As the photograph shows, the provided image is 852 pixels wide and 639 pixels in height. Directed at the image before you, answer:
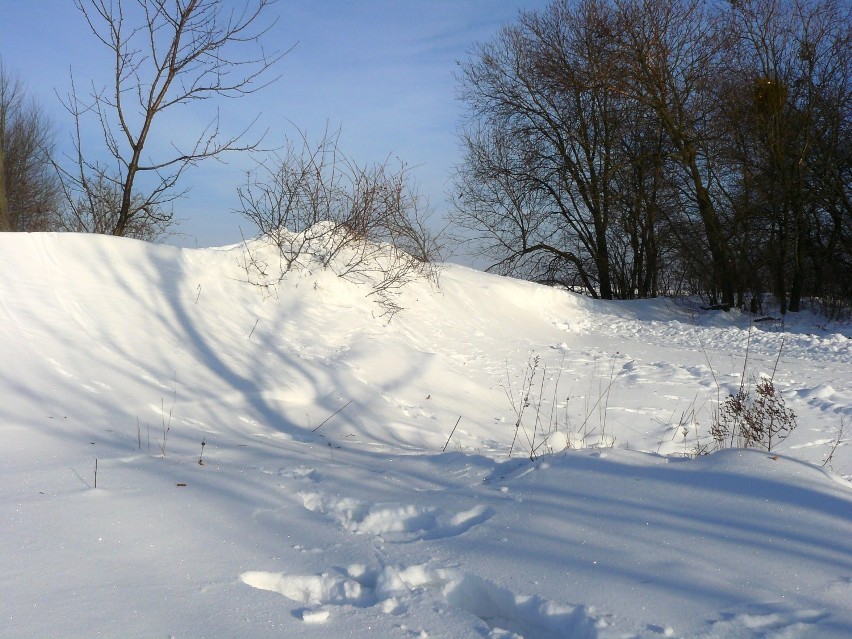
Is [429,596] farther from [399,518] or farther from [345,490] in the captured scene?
[345,490]

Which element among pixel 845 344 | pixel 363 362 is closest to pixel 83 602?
pixel 363 362

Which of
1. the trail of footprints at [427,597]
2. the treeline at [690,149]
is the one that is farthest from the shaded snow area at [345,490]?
the treeline at [690,149]

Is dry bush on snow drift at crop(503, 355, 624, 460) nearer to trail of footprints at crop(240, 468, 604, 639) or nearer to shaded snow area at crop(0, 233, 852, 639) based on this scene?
shaded snow area at crop(0, 233, 852, 639)

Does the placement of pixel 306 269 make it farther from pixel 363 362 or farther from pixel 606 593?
pixel 606 593

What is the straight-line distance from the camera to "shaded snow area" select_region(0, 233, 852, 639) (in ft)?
6.77

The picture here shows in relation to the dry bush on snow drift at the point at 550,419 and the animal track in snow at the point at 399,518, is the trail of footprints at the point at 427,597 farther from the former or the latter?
the dry bush on snow drift at the point at 550,419

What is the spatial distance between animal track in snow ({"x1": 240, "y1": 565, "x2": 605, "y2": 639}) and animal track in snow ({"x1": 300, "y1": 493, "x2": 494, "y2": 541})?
359 mm

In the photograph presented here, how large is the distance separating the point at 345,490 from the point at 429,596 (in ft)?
3.59

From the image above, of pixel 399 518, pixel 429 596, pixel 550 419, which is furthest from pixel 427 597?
pixel 550 419

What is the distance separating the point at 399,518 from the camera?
A: 291 centimetres

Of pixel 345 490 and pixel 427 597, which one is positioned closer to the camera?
pixel 427 597

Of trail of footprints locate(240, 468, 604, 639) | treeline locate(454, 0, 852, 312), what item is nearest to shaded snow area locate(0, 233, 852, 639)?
trail of footprints locate(240, 468, 604, 639)

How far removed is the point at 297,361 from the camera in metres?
6.93

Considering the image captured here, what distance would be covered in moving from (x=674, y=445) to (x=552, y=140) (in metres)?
15.0
